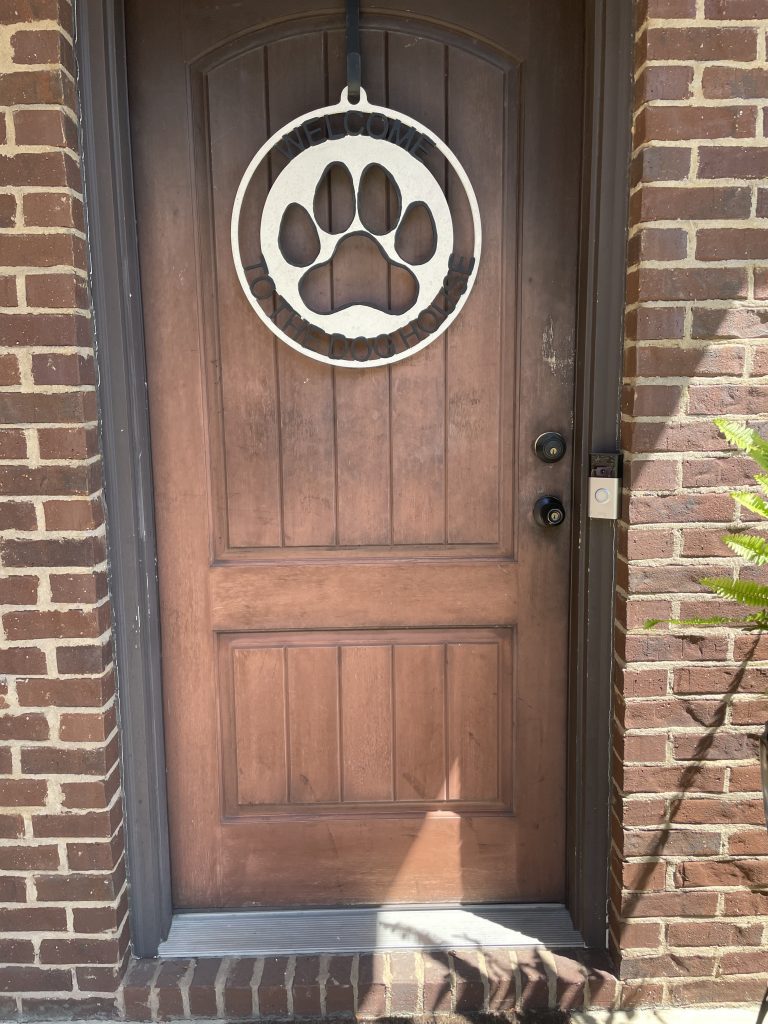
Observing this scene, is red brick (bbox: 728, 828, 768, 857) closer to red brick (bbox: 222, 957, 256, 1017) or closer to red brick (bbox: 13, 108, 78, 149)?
red brick (bbox: 222, 957, 256, 1017)

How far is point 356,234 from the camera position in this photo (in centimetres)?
196

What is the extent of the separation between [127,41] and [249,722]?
68.7 inches

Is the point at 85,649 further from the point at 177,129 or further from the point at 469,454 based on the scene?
the point at 177,129

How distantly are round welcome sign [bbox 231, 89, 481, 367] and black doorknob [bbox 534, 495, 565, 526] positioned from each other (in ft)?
1.68

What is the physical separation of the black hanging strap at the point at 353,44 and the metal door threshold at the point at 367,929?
2.14m

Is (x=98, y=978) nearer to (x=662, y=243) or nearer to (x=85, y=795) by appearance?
(x=85, y=795)

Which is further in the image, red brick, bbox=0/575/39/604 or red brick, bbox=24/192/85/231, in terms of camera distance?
red brick, bbox=0/575/39/604

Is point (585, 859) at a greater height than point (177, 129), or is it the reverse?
point (177, 129)

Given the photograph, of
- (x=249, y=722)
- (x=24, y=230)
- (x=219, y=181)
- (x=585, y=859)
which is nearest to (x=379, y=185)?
(x=219, y=181)

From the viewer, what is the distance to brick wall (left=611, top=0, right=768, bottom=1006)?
1700mm

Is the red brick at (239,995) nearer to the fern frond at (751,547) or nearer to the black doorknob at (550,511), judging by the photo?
the black doorknob at (550,511)

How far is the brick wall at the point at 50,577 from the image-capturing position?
1.72 meters

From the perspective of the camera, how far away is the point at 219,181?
1964 millimetres

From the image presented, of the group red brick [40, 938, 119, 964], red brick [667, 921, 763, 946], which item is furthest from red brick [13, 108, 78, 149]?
red brick [667, 921, 763, 946]
